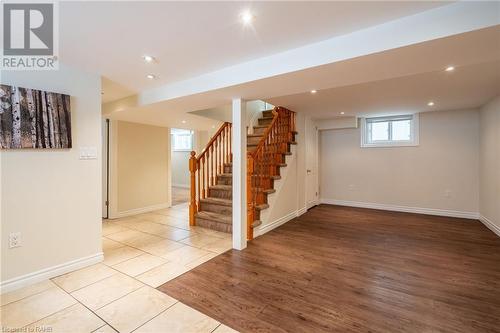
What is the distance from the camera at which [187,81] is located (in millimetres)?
2852

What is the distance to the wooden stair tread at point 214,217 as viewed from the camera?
389 centimetres

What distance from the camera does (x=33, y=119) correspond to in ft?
7.20

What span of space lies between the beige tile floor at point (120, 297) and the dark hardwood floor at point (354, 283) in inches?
6.0

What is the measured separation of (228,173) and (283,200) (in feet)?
4.47

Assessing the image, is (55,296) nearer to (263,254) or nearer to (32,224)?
(32,224)

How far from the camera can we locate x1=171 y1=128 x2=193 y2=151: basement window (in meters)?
9.27

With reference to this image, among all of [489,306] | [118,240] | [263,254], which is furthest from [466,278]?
[118,240]

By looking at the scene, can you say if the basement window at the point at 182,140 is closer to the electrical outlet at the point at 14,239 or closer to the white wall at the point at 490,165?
the electrical outlet at the point at 14,239

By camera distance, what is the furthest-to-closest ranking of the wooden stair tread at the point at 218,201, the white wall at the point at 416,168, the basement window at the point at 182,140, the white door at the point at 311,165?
the basement window at the point at 182,140
the white door at the point at 311,165
the white wall at the point at 416,168
the wooden stair tread at the point at 218,201

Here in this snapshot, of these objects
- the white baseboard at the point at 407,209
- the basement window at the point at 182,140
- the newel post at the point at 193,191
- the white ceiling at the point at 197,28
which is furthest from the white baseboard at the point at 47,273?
the basement window at the point at 182,140

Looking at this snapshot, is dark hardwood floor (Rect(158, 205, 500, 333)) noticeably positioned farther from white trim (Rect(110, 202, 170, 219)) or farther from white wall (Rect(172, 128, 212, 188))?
white wall (Rect(172, 128, 212, 188))

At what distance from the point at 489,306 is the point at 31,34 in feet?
14.0

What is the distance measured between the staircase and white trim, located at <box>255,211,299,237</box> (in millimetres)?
180

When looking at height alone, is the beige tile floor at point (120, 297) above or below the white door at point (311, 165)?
below
